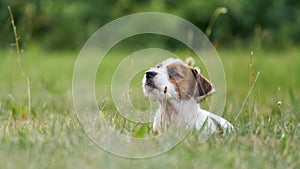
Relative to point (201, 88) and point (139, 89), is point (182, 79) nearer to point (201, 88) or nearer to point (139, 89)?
point (201, 88)

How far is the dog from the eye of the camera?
16.9 feet

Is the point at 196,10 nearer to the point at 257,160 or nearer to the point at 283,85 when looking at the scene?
the point at 283,85

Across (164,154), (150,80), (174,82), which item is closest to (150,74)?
(150,80)

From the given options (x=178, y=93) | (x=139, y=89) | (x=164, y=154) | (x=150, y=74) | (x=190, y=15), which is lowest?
(x=164, y=154)

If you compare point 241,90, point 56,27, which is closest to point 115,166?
point 241,90

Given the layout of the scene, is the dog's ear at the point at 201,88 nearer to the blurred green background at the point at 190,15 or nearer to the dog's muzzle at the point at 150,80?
the dog's muzzle at the point at 150,80

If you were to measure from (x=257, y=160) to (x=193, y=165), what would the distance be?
0.44 metres

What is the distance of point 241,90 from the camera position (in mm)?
8977

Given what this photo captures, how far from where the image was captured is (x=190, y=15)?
53.6ft

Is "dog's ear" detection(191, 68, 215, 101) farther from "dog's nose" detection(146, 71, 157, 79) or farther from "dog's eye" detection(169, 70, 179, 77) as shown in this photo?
"dog's nose" detection(146, 71, 157, 79)

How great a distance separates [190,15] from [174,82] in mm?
11234

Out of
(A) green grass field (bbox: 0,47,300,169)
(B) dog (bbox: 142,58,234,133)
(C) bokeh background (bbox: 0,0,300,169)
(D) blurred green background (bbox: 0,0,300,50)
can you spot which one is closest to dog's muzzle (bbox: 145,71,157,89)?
(B) dog (bbox: 142,58,234,133)

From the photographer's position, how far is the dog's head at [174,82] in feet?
16.9

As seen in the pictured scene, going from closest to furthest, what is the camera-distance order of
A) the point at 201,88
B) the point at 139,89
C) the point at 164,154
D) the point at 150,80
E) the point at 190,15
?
the point at 164,154 < the point at 150,80 < the point at 201,88 < the point at 139,89 < the point at 190,15
